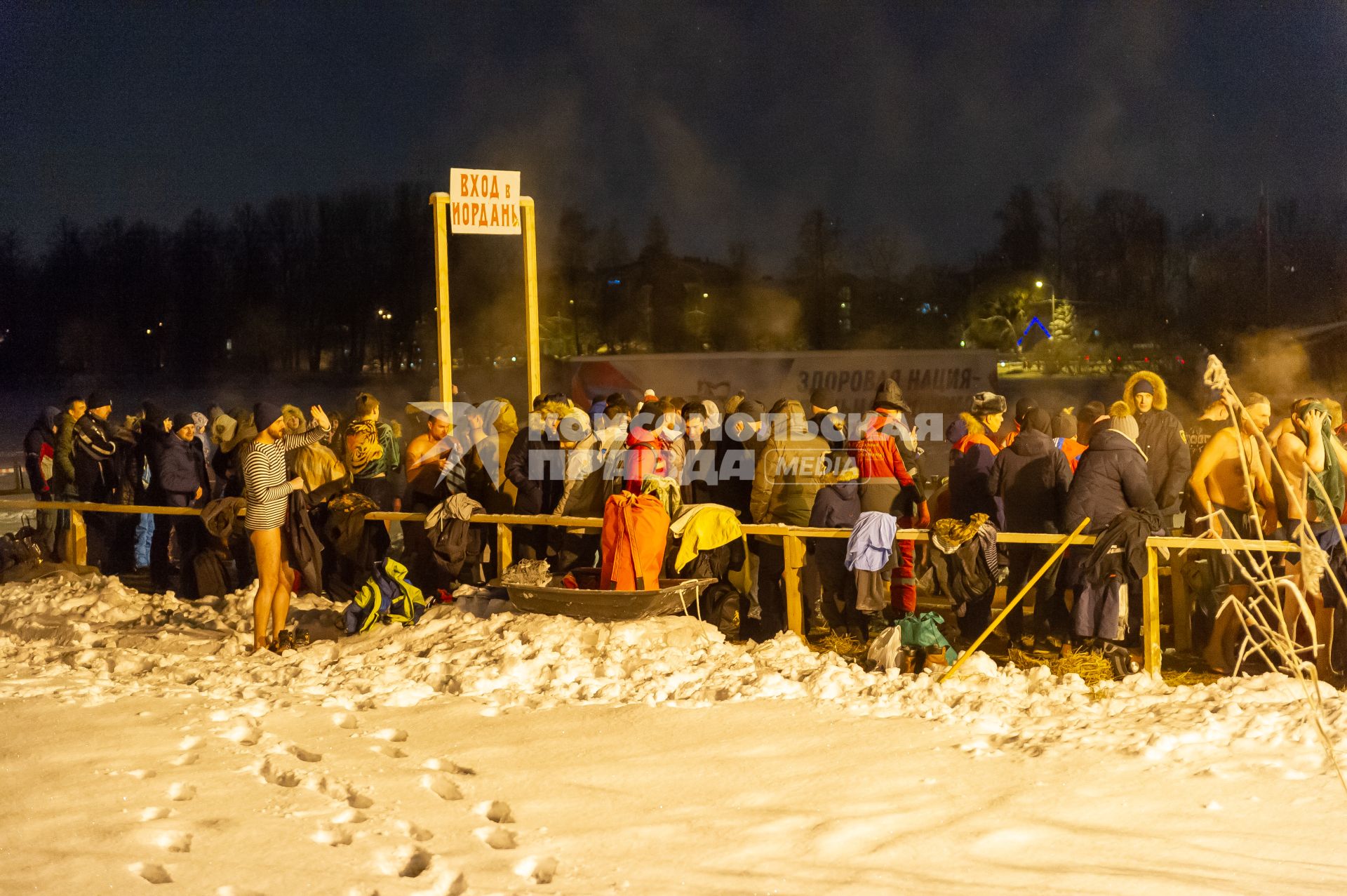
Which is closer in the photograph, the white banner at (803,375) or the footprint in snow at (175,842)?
the footprint in snow at (175,842)

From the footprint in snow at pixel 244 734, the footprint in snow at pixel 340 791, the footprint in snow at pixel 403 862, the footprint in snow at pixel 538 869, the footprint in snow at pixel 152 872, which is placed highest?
the footprint in snow at pixel 244 734

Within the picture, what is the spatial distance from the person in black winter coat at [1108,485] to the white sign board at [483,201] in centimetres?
558

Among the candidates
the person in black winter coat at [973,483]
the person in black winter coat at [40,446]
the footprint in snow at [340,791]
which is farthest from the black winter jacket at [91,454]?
the person in black winter coat at [973,483]

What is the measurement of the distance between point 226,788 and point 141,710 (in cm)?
154

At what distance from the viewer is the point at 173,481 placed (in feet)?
36.8

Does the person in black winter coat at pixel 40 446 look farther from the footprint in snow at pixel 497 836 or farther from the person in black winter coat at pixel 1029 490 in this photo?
the person in black winter coat at pixel 1029 490

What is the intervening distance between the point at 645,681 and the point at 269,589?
2853 millimetres

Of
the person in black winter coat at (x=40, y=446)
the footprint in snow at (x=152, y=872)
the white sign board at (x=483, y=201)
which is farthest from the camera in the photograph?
the person in black winter coat at (x=40, y=446)

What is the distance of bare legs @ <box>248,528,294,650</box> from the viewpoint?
8.34 m

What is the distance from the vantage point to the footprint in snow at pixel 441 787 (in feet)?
18.3

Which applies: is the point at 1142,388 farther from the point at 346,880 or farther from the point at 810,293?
the point at 810,293

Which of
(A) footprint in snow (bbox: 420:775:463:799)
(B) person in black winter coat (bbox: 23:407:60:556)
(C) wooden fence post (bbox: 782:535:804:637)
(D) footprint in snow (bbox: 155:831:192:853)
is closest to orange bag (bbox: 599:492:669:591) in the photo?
(C) wooden fence post (bbox: 782:535:804:637)

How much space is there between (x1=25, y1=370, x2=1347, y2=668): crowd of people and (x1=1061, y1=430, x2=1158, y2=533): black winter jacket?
0.01 m

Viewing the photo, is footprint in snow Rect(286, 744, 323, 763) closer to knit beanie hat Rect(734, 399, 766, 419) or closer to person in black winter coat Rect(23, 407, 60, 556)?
knit beanie hat Rect(734, 399, 766, 419)
